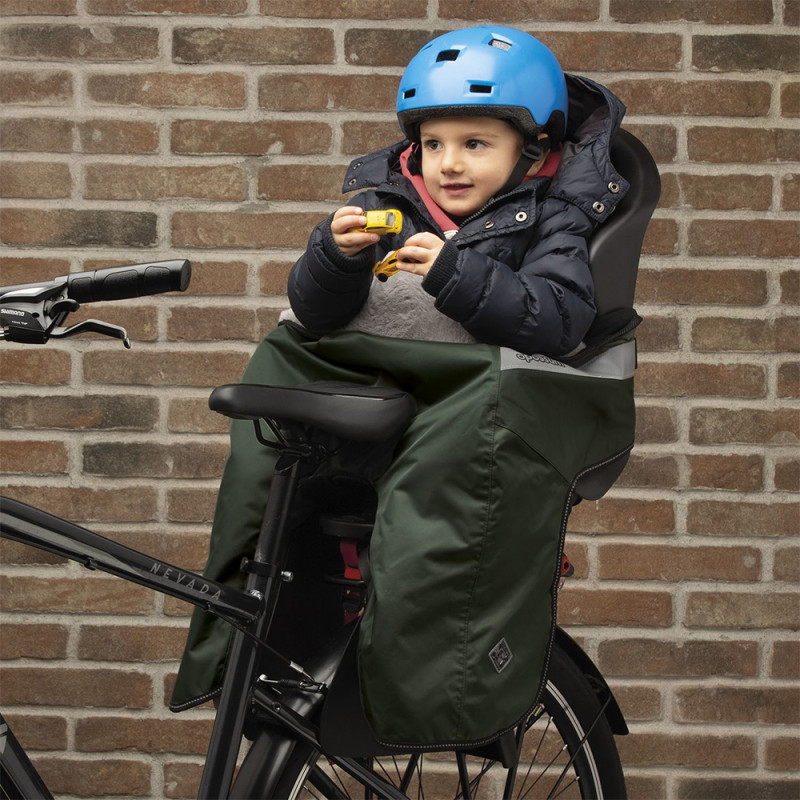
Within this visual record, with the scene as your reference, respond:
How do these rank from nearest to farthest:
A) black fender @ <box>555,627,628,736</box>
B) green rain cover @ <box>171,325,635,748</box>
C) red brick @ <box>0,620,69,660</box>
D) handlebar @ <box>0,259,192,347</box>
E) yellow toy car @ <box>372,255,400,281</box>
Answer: handlebar @ <box>0,259,192,347</box>
green rain cover @ <box>171,325,635,748</box>
yellow toy car @ <box>372,255,400,281</box>
black fender @ <box>555,627,628,736</box>
red brick @ <box>0,620,69,660</box>

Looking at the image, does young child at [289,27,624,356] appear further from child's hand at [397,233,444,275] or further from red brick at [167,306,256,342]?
red brick at [167,306,256,342]

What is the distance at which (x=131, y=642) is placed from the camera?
89.0 inches

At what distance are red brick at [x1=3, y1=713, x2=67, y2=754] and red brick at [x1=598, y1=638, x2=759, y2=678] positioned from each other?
46.4 inches

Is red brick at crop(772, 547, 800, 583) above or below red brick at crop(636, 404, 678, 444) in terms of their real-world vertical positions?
→ below

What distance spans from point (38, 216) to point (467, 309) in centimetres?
124

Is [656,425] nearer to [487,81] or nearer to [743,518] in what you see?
[743,518]

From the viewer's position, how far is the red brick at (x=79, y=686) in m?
2.27

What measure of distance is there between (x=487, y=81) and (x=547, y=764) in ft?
4.91

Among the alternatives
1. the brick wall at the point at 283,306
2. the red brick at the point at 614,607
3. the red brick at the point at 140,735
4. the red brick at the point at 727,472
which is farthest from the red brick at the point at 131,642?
the red brick at the point at 727,472

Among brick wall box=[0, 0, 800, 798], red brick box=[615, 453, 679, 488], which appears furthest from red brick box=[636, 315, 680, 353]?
red brick box=[615, 453, 679, 488]

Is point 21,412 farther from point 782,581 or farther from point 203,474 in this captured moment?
point 782,581

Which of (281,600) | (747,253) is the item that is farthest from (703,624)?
(281,600)

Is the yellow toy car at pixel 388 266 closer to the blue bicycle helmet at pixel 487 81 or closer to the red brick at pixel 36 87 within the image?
the blue bicycle helmet at pixel 487 81

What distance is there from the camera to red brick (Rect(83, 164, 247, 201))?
2191 mm
